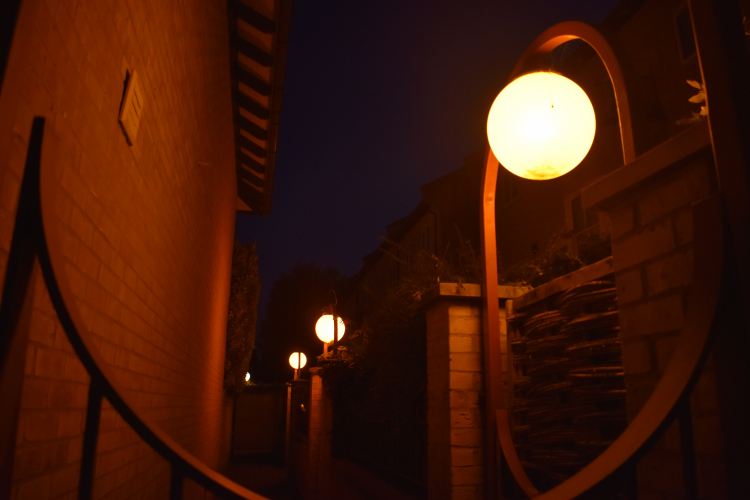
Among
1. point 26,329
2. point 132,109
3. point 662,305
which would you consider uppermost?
point 132,109

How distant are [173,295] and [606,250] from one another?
3.20 m

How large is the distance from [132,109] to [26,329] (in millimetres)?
1533

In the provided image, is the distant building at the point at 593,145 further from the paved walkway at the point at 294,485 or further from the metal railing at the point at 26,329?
the metal railing at the point at 26,329

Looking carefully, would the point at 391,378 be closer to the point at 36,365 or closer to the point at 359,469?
the point at 359,469

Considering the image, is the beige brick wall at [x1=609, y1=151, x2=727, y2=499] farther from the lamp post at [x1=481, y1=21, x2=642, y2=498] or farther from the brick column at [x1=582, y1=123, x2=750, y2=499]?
the lamp post at [x1=481, y1=21, x2=642, y2=498]

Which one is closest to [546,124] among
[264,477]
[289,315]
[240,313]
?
[240,313]

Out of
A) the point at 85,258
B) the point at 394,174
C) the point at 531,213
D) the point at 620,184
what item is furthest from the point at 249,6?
the point at 394,174

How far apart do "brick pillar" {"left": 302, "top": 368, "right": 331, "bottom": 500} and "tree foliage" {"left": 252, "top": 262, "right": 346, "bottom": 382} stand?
19735 mm

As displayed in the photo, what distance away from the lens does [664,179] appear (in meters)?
1.84

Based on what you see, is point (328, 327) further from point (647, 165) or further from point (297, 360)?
point (647, 165)

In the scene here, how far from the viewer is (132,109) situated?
2490 millimetres

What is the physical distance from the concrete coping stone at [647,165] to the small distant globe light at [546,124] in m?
0.60

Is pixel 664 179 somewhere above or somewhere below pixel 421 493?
above

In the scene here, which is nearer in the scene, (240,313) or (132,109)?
(132,109)
